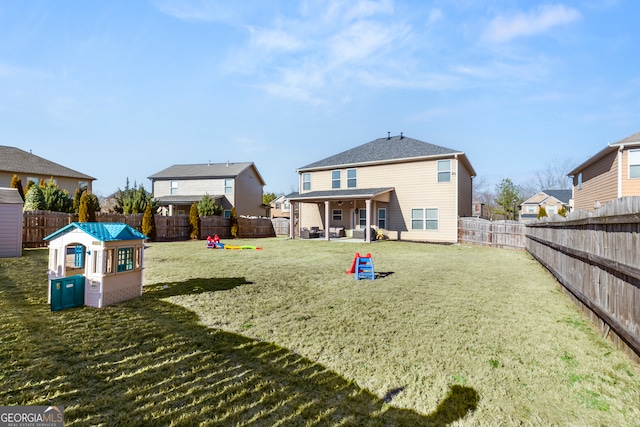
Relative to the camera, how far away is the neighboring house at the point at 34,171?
2619 centimetres

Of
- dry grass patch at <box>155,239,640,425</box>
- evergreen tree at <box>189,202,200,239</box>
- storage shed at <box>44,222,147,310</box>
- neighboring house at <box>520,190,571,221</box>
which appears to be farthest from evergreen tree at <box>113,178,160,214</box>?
neighboring house at <box>520,190,571,221</box>

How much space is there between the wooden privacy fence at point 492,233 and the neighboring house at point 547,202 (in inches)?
1541

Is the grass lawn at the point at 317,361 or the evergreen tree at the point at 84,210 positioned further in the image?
the evergreen tree at the point at 84,210

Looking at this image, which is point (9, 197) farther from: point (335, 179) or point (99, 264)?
point (335, 179)

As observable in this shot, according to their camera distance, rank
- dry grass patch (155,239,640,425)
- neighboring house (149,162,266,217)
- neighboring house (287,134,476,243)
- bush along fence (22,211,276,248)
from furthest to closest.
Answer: neighboring house (149,162,266,217), neighboring house (287,134,476,243), bush along fence (22,211,276,248), dry grass patch (155,239,640,425)

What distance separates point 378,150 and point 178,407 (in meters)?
22.1

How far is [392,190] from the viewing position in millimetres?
20891

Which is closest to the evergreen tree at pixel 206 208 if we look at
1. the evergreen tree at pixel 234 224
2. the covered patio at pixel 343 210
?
the evergreen tree at pixel 234 224

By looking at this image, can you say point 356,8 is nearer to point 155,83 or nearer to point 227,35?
point 227,35

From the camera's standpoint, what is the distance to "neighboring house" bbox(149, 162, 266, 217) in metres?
31.1

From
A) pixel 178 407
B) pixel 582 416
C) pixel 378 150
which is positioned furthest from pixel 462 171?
pixel 178 407

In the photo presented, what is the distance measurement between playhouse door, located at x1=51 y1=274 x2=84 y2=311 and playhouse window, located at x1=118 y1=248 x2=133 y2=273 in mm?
602

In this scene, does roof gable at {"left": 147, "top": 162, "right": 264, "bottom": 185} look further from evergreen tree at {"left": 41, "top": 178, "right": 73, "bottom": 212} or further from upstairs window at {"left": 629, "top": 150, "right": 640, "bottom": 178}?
upstairs window at {"left": 629, "top": 150, "right": 640, "bottom": 178}

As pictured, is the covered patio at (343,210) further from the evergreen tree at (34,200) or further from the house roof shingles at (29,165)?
the house roof shingles at (29,165)
